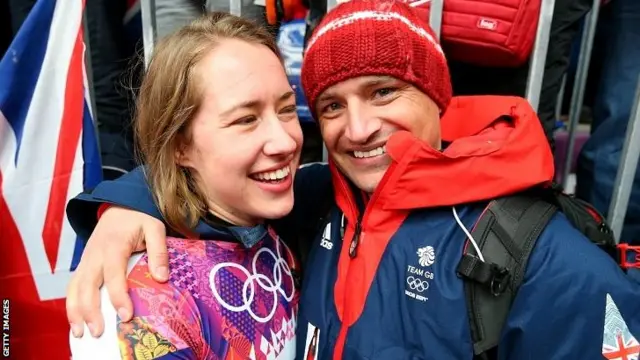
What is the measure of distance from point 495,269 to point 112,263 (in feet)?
2.67

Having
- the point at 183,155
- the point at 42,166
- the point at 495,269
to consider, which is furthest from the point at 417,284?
the point at 42,166

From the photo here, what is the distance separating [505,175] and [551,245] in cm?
19

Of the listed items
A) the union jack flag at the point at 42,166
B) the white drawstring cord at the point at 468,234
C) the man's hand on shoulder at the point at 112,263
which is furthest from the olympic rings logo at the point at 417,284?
the union jack flag at the point at 42,166

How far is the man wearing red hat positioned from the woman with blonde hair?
0.08m

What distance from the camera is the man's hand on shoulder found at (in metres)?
1.14

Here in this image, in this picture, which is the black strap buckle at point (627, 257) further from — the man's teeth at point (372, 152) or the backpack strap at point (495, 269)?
the man's teeth at point (372, 152)

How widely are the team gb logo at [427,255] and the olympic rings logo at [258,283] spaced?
38 centimetres

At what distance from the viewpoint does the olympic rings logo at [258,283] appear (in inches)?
49.7

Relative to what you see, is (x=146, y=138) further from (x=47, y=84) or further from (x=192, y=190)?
(x=47, y=84)

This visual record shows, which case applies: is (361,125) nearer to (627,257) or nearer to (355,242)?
(355,242)

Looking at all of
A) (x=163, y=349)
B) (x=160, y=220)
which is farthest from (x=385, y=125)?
(x=163, y=349)

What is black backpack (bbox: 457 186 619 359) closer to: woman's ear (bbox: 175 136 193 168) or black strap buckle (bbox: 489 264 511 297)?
black strap buckle (bbox: 489 264 511 297)

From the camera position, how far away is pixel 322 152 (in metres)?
2.12

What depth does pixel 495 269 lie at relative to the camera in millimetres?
1180
